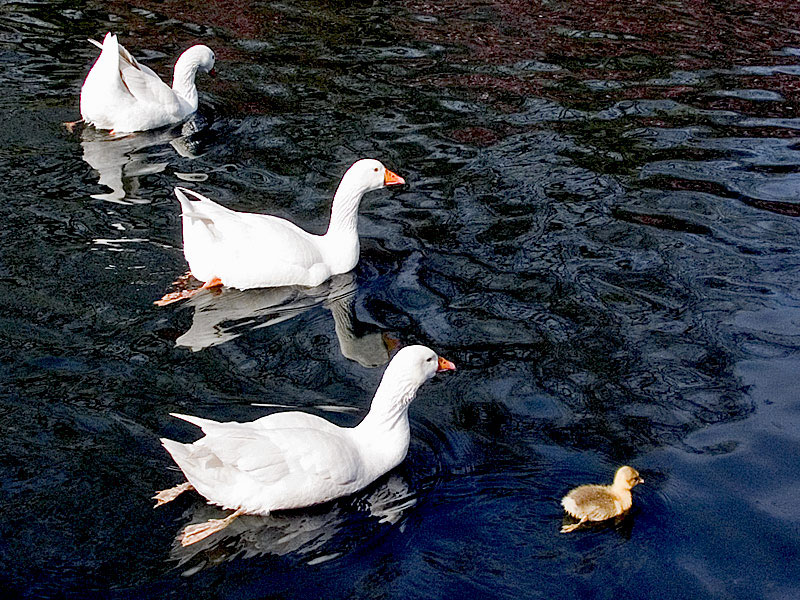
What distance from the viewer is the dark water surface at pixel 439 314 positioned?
555 cm

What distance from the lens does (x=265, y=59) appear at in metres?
13.7

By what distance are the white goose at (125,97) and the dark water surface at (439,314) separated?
31 cm

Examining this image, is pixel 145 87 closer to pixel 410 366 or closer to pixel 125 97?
pixel 125 97

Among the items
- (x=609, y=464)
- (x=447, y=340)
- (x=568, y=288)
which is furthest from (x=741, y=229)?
(x=609, y=464)

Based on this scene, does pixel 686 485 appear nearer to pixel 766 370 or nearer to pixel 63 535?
pixel 766 370

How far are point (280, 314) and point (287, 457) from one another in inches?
98.7

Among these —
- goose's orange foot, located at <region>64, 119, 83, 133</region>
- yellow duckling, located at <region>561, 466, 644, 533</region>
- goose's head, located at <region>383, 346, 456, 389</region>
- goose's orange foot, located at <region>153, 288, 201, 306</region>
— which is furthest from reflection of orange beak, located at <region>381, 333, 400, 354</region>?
goose's orange foot, located at <region>64, 119, 83, 133</region>

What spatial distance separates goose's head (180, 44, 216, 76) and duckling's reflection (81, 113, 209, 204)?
664mm

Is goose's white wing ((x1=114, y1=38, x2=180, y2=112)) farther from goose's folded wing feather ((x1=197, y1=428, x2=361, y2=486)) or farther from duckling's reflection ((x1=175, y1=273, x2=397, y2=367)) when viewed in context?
goose's folded wing feather ((x1=197, y1=428, x2=361, y2=486))

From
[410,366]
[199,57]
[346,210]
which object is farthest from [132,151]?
[410,366]

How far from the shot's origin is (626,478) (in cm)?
572

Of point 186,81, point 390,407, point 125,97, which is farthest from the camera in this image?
point 186,81

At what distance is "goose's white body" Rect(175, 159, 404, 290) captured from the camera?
324 inches

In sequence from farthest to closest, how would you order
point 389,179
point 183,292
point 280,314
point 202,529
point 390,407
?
point 389,179, point 183,292, point 280,314, point 390,407, point 202,529
